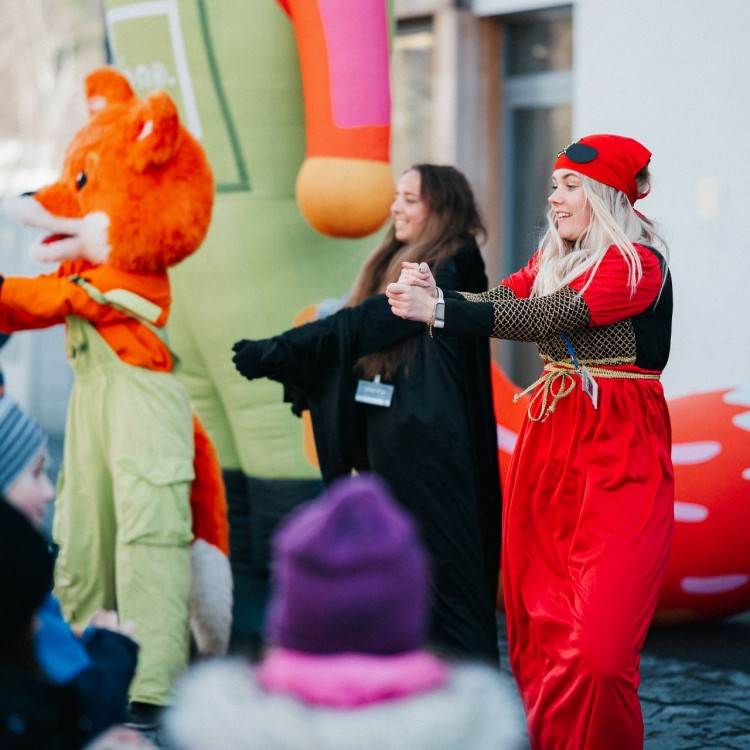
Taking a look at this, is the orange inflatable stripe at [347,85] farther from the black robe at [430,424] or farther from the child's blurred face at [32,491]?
the child's blurred face at [32,491]

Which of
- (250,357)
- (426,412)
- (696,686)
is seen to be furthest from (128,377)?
(696,686)

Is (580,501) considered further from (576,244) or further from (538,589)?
(576,244)

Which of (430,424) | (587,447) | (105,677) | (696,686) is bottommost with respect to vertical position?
(696,686)

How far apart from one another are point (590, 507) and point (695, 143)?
320 cm

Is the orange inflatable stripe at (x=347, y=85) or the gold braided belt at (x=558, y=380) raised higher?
the orange inflatable stripe at (x=347, y=85)

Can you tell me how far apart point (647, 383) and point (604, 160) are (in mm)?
539

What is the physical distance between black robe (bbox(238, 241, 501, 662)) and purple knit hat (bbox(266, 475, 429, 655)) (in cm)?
205

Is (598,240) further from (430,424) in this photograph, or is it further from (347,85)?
(347,85)

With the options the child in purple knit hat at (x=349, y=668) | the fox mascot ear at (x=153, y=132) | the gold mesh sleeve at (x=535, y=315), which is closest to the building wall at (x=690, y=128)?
the fox mascot ear at (x=153, y=132)

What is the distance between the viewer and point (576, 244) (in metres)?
3.19

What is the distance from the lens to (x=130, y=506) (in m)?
3.86

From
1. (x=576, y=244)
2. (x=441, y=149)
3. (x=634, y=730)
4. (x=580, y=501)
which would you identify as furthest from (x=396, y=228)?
(x=441, y=149)

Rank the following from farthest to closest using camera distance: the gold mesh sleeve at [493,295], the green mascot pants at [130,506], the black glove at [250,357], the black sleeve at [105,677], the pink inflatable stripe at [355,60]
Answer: the pink inflatable stripe at [355,60]
the green mascot pants at [130,506]
the black glove at [250,357]
the gold mesh sleeve at [493,295]
the black sleeve at [105,677]

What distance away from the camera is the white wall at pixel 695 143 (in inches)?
226
